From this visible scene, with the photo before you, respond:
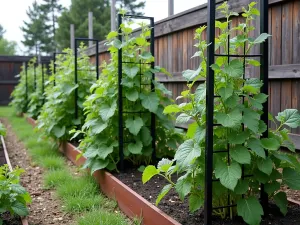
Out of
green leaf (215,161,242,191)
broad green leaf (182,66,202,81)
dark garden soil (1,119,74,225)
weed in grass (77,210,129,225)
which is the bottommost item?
dark garden soil (1,119,74,225)

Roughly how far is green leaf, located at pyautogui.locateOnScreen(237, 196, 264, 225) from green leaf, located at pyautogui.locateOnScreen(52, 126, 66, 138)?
152 inches

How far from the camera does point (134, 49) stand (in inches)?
159

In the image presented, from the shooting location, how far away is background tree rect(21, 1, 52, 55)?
3284 cm

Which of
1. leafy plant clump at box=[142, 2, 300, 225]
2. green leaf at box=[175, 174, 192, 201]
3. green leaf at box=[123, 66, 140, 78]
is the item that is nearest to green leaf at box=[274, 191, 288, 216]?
leafy plant clump at box=[142, 2, 300, 225]

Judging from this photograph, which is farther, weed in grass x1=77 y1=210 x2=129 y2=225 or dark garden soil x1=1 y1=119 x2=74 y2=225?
dark garden soil x1=1 y1=119 x2=74 y2=225

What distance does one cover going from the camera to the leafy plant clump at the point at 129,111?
3.80m

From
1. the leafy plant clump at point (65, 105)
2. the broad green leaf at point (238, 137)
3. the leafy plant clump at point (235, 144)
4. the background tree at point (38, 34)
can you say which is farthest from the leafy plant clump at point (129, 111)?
the background tree at point (38, 34)

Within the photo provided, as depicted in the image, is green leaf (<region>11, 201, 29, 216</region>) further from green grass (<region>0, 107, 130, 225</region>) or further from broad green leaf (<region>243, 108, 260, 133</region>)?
broad green leaf (<region>243, 108, 260, 133</region>)

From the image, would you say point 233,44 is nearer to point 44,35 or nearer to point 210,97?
point 210,97

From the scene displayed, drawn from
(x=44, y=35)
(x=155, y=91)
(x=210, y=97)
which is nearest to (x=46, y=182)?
(x=155, y=91)

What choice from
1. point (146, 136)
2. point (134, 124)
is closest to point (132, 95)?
point (134, 124)

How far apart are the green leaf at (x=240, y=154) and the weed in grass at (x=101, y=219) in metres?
1.06

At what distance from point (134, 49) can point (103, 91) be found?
0.55m

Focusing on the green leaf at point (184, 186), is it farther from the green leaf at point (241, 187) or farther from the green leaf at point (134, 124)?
the green leaf at point (134, 124)
